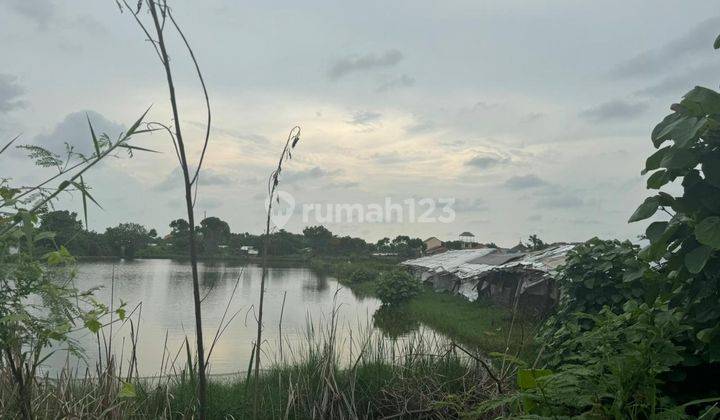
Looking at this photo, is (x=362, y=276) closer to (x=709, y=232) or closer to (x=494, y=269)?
(x=494, y=269)

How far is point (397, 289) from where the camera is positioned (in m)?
16.4

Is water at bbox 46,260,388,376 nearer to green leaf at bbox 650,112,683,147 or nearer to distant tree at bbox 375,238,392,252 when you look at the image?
green leaf at bbox 650,112,683,147

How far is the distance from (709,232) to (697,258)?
0.08 meters

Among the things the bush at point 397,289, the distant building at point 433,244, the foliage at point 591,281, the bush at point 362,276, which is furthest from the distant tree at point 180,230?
the distant building at point 433,244

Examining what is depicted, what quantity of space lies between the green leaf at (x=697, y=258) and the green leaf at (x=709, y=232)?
6cm

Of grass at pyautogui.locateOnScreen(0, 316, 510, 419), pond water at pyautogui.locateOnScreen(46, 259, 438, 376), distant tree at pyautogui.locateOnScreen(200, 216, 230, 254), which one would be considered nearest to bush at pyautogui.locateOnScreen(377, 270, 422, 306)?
pond water at pyautogui.locateOnScreen(46, 259, 438, 376)

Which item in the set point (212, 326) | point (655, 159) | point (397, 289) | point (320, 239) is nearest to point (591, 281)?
point (655, 159)

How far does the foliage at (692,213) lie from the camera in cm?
142

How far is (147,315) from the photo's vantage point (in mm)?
13062

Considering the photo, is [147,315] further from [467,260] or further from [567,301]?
[467,260]

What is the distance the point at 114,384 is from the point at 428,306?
542 inches

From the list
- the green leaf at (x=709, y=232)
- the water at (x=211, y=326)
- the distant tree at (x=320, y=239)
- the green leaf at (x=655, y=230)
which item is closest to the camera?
the green leaf at (x=709, y=232)

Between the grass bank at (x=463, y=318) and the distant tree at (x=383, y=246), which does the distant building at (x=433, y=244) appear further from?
the grass bank at (x=463, y=318)

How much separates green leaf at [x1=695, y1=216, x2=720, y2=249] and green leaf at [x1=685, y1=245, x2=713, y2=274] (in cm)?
6
